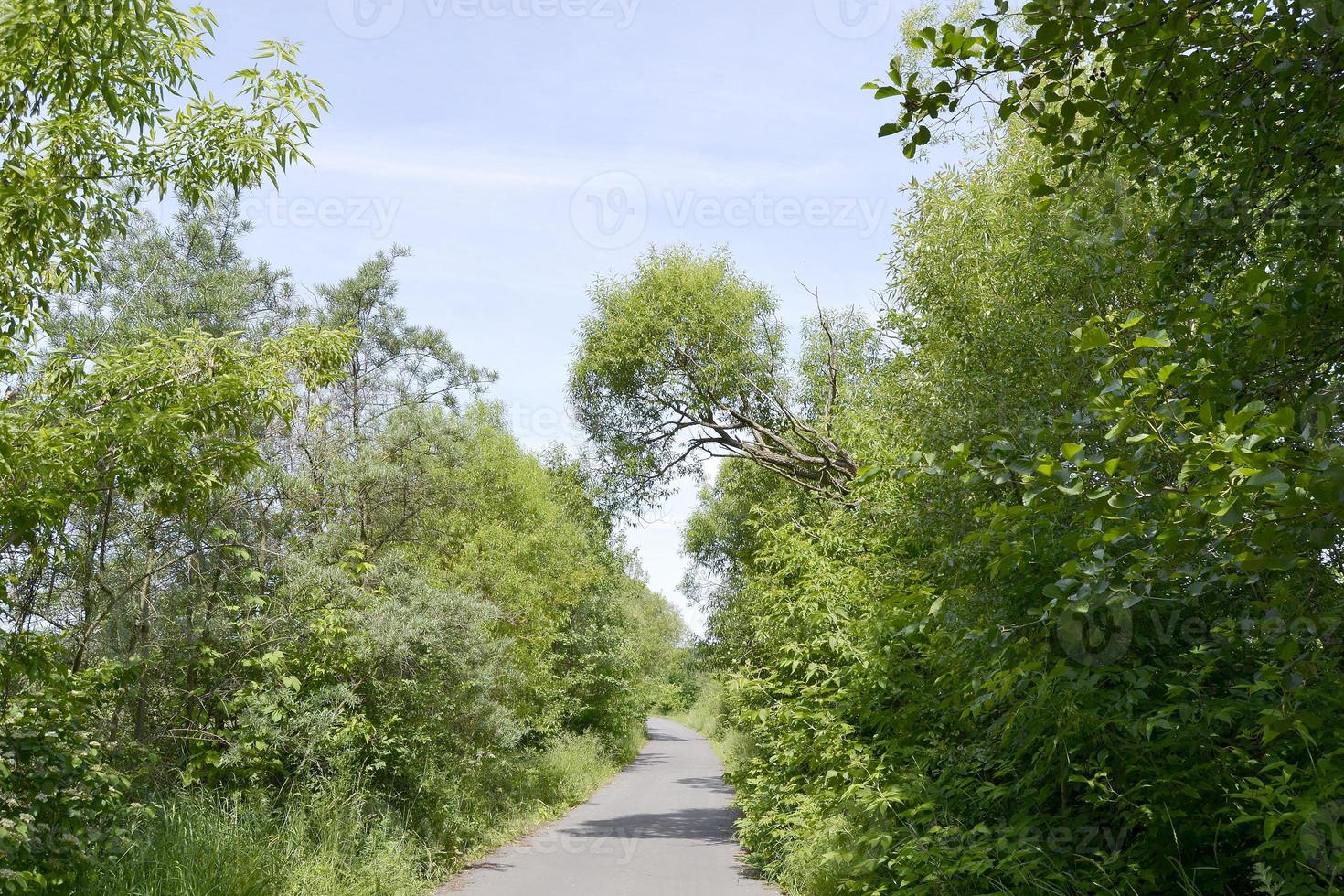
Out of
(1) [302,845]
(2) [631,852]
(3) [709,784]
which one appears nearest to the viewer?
(1) [302,845]

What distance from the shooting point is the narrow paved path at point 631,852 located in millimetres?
11555

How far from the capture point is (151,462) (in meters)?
6.09

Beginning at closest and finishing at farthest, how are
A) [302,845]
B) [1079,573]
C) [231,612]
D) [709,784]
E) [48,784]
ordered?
[1079,573], [48,784], [302,845], [231,612], [709,784]

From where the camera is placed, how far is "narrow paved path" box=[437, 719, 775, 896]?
11.6m

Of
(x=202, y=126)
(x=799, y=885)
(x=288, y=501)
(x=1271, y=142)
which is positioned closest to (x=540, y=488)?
(x=288, y=501)

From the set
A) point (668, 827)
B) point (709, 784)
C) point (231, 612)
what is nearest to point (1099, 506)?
point (231, 612)

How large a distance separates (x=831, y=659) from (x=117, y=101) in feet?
32.5

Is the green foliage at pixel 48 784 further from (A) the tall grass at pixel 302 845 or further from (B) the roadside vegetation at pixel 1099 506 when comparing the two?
(B) the roadside vegetation at pixel 1099 506

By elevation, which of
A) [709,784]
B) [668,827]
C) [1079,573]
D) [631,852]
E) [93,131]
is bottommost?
[709,784]

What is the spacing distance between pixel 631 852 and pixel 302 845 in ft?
21.5

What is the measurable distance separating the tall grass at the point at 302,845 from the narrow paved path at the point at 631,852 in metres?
0.62

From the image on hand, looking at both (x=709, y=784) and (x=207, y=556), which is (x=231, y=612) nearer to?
(x=207, y=556)

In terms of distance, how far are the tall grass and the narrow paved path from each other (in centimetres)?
62

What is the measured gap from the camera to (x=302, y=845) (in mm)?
9141
